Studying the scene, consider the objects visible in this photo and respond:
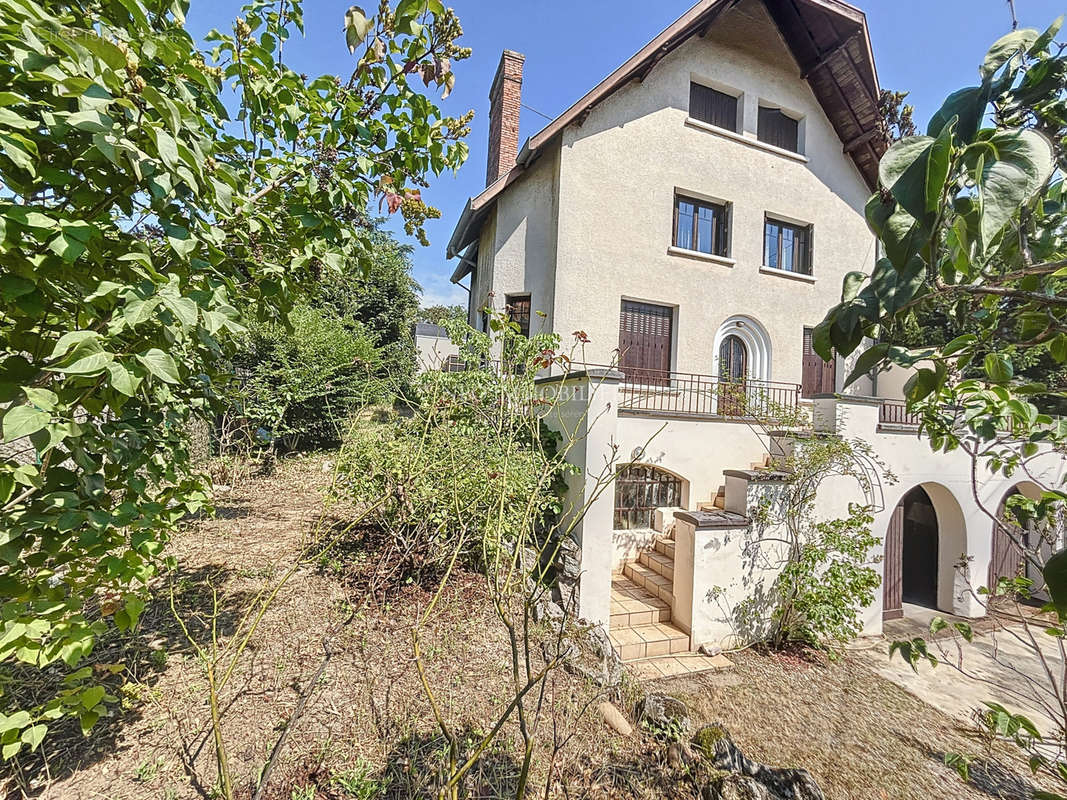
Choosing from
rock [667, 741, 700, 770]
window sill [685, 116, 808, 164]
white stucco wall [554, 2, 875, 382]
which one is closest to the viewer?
rock [667, 741, 700, 770]

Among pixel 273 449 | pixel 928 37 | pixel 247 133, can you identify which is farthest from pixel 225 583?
pixel 928 37

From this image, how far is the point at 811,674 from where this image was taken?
591 cm

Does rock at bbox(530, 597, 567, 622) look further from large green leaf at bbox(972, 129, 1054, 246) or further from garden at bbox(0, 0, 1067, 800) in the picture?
large green leaf at bbox(972, 129, 1054, 246)

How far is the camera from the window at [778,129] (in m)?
11.2

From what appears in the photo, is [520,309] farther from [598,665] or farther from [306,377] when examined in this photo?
[598,665]

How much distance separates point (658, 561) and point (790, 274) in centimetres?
→ 844

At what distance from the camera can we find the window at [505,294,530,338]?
32.4 ft

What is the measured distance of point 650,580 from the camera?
7359mm

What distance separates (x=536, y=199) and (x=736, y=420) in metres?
6.73

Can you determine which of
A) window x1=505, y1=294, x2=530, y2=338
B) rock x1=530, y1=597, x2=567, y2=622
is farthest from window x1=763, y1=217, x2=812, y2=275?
rock x1=530, y1=597, x2=567, y2=622

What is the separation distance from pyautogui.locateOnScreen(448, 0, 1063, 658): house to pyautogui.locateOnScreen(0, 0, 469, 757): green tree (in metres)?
4.47

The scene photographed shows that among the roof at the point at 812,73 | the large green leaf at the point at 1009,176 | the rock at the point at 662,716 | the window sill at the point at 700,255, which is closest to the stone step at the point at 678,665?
the rock at the point at 662,716

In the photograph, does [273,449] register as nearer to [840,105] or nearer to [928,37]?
[928,37]

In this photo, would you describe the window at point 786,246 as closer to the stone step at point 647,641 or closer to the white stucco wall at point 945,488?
the white stucco wall at point 945,488
